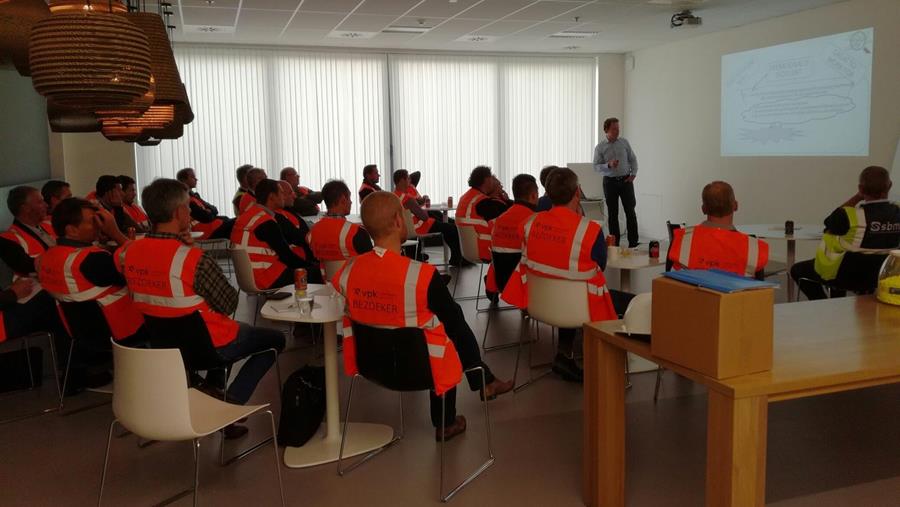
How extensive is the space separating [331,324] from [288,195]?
362cm

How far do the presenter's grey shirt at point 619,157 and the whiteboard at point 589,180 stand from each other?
1.40 metres

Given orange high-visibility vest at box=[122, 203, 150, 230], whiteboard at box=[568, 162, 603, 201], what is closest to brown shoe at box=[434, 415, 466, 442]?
orange high-visibility vest at box=[122, 203, 150, 230]

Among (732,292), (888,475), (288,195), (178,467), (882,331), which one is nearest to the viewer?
(732,292)

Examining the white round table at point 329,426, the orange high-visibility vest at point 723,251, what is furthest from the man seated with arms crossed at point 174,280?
the orange high-visibility vest at point 723,251

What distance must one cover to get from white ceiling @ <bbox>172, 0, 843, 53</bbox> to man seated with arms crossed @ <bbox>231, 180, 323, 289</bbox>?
9.00 feet

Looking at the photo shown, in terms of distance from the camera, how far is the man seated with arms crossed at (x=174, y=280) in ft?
10.3

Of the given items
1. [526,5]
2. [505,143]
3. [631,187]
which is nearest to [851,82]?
[631,187]

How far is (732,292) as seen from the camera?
6.82ft

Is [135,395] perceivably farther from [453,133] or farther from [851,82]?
[453,133]

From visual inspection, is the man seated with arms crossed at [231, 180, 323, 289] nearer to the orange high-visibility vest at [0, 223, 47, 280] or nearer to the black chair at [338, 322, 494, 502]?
the orange high-visibility vest at [0, 223, 47, 280]

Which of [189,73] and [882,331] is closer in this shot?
[882,331]

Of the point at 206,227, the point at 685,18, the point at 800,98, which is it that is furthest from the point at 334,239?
the point at 800,98

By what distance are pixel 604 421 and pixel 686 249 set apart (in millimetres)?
1380

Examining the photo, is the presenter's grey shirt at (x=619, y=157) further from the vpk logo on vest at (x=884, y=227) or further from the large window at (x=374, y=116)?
the vpk logo on vest at (x=884, y=227)
